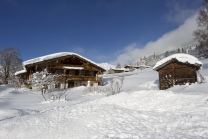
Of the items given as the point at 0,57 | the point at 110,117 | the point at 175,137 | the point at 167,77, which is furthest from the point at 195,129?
the point at 0,57

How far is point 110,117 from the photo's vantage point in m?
4.91

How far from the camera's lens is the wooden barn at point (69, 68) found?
73.7ft

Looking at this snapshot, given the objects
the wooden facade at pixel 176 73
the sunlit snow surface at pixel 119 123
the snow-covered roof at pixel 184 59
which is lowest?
the sunlit snow surface at pixel 119 123

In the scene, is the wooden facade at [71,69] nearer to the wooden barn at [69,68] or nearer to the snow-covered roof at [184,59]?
the wooden barn at [69,68]

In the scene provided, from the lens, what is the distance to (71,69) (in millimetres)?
25047

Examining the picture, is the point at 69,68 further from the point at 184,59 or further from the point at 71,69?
the point at 184,59

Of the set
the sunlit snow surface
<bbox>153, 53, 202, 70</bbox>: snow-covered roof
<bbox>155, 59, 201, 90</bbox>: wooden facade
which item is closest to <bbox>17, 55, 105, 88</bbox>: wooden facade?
<bbox>155, 59, 201, 90</bbox>: wooden facade

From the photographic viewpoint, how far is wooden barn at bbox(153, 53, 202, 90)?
15039 millimetres

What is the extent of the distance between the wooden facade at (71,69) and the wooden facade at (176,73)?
11742mm

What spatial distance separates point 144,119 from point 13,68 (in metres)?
43.7

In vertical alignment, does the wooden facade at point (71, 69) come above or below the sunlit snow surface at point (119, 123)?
above

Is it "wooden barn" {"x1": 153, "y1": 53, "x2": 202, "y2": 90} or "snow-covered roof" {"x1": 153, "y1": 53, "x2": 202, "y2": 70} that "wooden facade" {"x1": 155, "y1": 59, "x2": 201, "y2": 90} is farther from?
"snow-covered roof" {"x1": 153, "y1": 53, "x2": 202, "y2": 70}

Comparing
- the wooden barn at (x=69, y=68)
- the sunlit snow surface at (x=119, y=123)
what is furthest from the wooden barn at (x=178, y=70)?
the wooden barn at (x=69, y=68)

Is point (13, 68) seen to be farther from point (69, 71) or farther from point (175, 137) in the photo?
point (175, 137)
